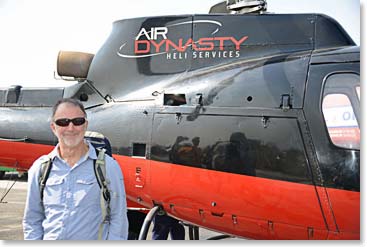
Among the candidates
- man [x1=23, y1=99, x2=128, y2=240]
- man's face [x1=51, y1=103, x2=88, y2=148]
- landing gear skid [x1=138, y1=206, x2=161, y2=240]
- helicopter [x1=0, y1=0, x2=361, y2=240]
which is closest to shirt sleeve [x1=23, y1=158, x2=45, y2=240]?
man [x1=23, y1=99, x2=128, y2=240]

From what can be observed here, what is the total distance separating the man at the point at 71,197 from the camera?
160cm

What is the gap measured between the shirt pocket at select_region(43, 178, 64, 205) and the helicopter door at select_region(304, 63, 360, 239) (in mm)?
1442

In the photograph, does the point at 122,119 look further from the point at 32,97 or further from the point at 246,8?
the point at 246,8

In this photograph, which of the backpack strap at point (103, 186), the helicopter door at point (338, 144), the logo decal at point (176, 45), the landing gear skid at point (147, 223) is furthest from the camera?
the logo decal at point (176, 45)

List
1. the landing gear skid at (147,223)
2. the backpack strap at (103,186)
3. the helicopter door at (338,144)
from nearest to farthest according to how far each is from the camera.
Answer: the backpack strap at (103,186) < the helicopter door at (338,144) < the landing gear skid at (147,223)

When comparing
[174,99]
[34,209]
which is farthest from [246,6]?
[34,209]

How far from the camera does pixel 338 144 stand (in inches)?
89.9

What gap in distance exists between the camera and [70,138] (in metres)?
1.64

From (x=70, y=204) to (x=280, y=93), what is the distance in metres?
1.45

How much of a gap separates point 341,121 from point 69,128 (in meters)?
1.50

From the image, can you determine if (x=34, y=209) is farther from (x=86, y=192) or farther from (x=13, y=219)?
(x=13, y=219)

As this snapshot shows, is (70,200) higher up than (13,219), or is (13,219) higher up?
(70,200)

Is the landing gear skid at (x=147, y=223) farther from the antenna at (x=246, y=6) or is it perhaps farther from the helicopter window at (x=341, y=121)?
the antenna at (x=246, y=6)

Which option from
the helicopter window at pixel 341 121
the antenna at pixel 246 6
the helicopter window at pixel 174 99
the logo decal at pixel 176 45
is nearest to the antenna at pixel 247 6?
the antenna at pixel 246 6
